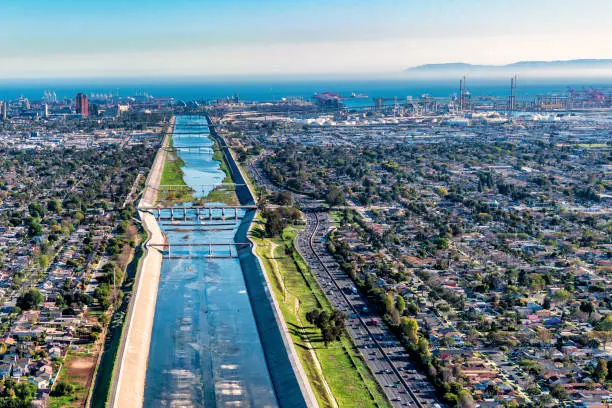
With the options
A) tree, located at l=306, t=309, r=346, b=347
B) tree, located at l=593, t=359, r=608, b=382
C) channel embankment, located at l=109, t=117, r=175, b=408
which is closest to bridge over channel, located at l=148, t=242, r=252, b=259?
channel embankment, located at l=109, t=117, r=175, b=408

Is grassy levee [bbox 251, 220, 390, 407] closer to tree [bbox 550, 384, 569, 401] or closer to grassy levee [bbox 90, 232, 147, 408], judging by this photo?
tree [bbox 550, 384, 569, 401]

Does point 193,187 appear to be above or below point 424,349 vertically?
above

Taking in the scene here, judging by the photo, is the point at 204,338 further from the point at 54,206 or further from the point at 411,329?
the point at 54,206

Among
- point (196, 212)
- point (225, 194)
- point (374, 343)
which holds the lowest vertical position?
point (374, 343)

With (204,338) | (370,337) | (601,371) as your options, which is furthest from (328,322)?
(601,371)

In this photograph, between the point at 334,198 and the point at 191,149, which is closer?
the point at 334,198

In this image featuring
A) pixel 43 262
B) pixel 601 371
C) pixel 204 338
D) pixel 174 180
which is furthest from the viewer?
pixel 174 180

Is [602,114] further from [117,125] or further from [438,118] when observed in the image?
[117,125]
